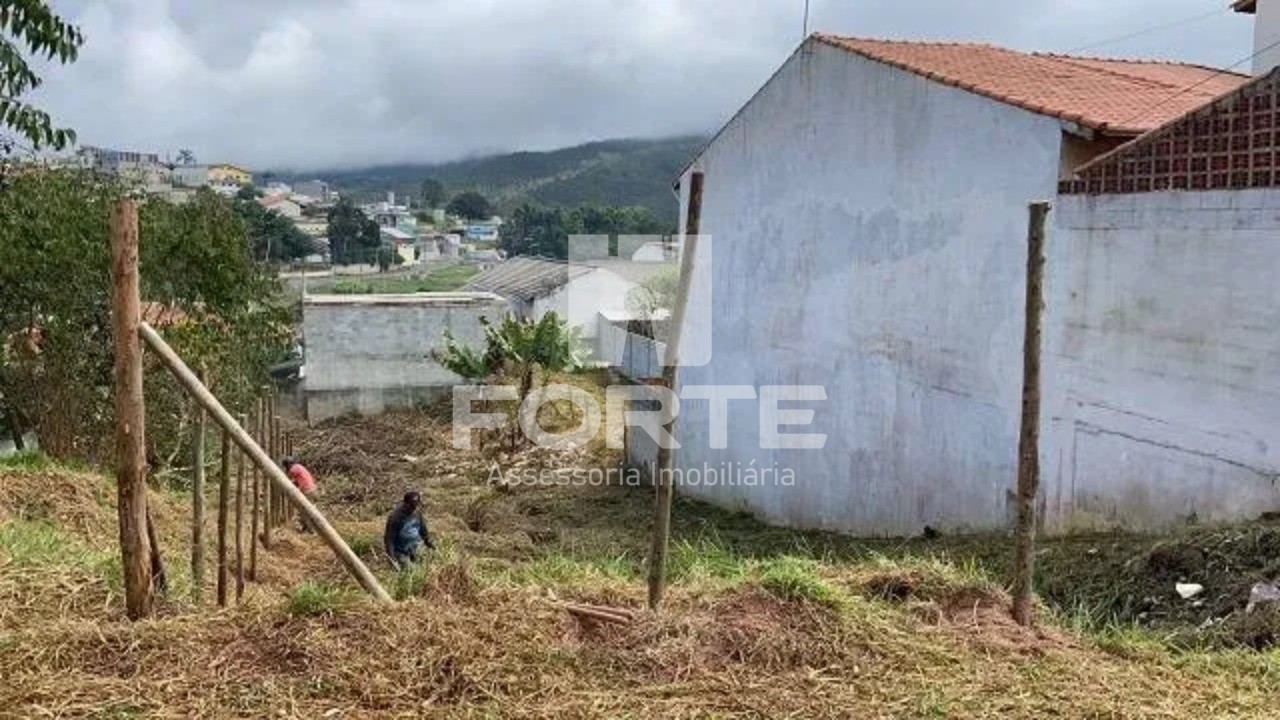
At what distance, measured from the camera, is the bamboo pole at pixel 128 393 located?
14.0ft

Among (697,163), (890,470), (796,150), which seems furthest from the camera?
(697,163)

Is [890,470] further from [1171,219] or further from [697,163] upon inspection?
[697,163]

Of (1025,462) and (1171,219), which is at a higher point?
(1171,219)

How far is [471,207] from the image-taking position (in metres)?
100

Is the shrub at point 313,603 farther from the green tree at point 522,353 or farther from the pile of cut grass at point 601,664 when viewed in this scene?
the green tree at point 522,353

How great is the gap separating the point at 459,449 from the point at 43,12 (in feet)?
55.4

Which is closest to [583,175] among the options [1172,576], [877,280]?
[877,280]

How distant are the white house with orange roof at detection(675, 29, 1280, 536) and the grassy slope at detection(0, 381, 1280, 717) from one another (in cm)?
464

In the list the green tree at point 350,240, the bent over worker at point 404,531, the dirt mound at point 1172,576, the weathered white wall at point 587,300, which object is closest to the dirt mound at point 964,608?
the dirt mound at point 1172,576

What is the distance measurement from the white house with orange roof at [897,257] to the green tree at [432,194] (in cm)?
9982

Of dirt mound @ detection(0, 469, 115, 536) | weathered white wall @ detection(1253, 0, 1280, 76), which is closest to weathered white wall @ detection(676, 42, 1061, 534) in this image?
weathered white wall @ detection(1253, 0, 1280, 76)

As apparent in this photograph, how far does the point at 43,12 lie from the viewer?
17.3 feet

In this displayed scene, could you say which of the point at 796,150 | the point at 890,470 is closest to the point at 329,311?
the point at 796,150

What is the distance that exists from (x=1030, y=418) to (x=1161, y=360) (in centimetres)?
517
